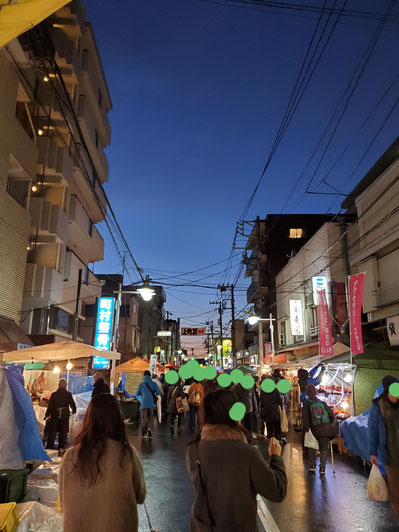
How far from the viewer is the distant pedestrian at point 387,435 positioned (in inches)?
195

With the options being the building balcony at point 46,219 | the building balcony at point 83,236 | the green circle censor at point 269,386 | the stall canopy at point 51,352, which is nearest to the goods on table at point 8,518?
the green circle censor at point 269,386

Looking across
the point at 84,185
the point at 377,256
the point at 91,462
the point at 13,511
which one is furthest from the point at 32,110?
the point at 91,462

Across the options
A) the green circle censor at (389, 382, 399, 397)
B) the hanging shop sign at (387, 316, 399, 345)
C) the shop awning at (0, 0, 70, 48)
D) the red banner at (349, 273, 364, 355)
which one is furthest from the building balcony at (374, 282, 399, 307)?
the shop awning at (0, 0, 70, 48)

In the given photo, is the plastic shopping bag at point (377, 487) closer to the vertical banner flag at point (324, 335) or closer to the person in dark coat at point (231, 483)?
the person in dark coat at point (231, 483)

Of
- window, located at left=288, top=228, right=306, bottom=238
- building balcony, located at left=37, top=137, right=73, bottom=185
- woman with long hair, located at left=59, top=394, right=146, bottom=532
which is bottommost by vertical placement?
woman with long hair, located at left=59, top=394, right=146, bottom=532

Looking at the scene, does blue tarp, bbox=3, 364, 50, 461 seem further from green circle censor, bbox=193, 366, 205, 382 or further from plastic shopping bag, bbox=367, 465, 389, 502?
plastic shopping bag, bbox=367, 465, 389, 502

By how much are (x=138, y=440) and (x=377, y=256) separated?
550 inches

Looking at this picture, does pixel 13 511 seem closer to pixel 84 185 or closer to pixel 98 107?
pixel 84 185

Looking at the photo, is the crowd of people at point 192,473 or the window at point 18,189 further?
the window at point 18,189

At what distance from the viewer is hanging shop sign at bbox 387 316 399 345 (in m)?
16.6

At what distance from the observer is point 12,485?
18.0 ft

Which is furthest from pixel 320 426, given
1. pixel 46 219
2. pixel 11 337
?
pixel 46 219

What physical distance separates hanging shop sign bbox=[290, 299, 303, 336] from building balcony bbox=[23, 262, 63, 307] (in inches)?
641

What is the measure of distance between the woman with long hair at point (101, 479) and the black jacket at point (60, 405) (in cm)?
895
